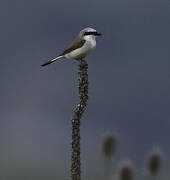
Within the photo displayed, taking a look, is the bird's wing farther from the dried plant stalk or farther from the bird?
the dried plant stalk

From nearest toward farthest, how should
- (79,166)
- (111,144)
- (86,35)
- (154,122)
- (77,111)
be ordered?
(111,144), (79,166), (77,111), (86,35), (154,122)

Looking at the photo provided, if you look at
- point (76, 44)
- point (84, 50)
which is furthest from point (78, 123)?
point (84, 50)

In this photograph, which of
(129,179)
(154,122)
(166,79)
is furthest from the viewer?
(166,79)

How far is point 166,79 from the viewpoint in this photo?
185500mm

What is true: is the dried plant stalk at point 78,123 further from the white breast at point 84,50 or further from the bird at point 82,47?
the white breast at point 84,50

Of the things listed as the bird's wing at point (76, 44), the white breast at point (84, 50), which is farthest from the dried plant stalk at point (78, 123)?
the white breast at point (84, 50)

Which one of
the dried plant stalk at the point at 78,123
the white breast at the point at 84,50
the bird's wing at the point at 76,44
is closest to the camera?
the dried plant stalk at the point at 78,123

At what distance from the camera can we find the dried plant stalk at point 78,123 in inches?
354

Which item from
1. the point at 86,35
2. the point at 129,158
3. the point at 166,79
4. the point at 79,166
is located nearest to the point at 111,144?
the point at 129,158

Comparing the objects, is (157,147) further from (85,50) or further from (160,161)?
(85,50)

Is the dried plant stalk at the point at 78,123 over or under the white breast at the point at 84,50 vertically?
under

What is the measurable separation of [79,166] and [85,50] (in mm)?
6532

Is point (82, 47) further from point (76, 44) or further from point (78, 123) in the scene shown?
point (78, 123)

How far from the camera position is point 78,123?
9.62 m
